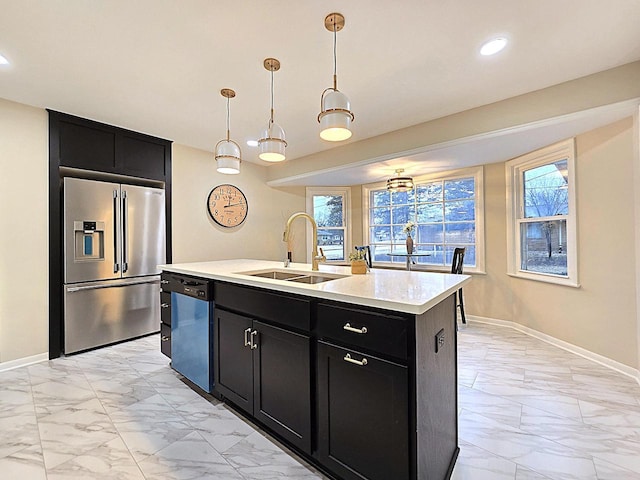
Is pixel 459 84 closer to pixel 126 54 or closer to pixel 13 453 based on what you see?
pixel 126 54

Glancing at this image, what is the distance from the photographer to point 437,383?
145cm

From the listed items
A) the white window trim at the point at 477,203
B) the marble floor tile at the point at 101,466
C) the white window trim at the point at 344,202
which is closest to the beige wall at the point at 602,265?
the white window trim at the point at 477,203

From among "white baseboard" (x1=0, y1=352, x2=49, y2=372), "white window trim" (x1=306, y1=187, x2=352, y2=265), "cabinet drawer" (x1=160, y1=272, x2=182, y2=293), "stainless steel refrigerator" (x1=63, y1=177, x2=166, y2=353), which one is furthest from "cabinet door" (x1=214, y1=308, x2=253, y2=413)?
"white window trim" (x1=306, y1=187, x2=352, y2=265)

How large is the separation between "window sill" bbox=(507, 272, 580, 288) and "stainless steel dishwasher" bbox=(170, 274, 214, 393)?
11.8 ft

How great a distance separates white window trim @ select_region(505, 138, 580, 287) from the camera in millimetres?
3283

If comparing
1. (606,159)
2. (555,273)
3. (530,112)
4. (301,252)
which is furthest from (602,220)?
(301,252)

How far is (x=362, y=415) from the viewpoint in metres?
1.39

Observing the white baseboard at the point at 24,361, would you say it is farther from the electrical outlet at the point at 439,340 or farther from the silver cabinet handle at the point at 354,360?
the electrical outlet at the point at 439,340

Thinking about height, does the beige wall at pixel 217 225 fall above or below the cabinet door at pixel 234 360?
above

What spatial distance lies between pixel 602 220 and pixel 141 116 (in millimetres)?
4802

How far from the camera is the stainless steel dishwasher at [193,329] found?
2.33 m

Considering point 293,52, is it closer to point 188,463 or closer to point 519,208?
point 188,463

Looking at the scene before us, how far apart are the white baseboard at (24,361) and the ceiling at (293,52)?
2517 millimetres

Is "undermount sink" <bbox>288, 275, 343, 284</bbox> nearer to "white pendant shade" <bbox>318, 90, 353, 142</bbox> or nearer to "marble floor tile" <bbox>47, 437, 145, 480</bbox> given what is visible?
"white pendant shade" <bbox>318, 90, 353, 142</bbox>
